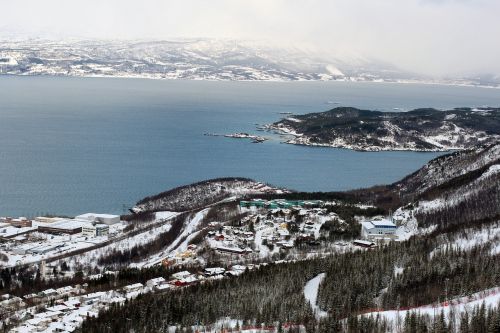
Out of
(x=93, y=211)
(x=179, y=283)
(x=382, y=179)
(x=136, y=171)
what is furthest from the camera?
(x=382, y=179)

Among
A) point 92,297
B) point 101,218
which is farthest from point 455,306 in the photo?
point 101,218

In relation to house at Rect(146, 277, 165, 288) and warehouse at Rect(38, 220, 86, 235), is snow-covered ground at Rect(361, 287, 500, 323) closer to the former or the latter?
house at Rect(146, 277, 165, 288)

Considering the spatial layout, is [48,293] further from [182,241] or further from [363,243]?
[363,243]

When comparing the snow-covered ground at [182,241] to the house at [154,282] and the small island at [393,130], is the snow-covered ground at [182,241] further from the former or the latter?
the small island at [393,130]

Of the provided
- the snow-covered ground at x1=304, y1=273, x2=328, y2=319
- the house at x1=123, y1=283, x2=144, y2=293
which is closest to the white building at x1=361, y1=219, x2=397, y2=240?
the snow-covered ground at x1=304, y1=273, x2=328, y2=319

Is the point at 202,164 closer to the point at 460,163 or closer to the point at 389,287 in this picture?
the point at 460,163

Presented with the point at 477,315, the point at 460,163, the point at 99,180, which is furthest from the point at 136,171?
the point at 477,315
